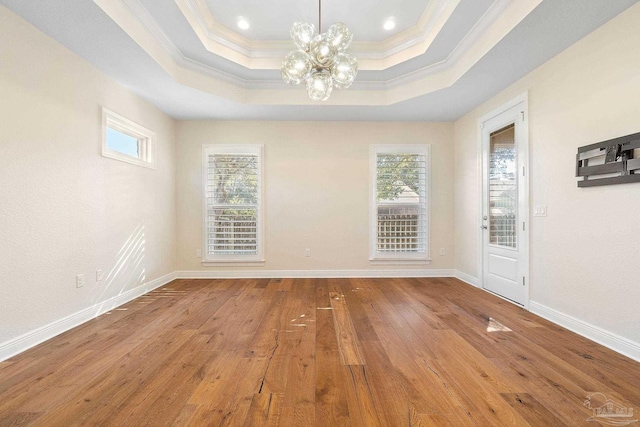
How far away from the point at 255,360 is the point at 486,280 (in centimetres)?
351

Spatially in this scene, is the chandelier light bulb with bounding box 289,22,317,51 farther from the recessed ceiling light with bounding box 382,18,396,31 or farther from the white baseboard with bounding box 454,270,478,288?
the white baseboard with bounding box 454,270,478,288

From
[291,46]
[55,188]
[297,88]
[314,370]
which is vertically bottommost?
[314,370]

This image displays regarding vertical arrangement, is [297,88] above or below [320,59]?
above

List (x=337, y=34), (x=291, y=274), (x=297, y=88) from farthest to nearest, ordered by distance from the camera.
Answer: (x=291, y=274), (x=297, y=88), (x=337, y=34)

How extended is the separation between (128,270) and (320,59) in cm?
349

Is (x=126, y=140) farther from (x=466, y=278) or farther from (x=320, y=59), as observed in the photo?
(x=466, y=278)

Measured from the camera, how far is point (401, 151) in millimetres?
4988

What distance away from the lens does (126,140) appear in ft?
12.4

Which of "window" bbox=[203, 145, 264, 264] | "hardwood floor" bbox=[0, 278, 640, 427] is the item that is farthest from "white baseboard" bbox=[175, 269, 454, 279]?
"hardwood floor" bbox=[0, 278, 640, 427]

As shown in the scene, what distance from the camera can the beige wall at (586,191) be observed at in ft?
7.34

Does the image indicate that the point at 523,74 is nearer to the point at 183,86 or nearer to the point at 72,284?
the point at 183,86

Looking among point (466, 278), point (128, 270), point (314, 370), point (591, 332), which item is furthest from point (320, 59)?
point (466, 278)

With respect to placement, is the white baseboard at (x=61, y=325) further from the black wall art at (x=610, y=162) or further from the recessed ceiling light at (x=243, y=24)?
the black wall art at (x=610, y=162)

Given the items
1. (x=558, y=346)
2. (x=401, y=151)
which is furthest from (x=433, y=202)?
(x=558, y=346)
